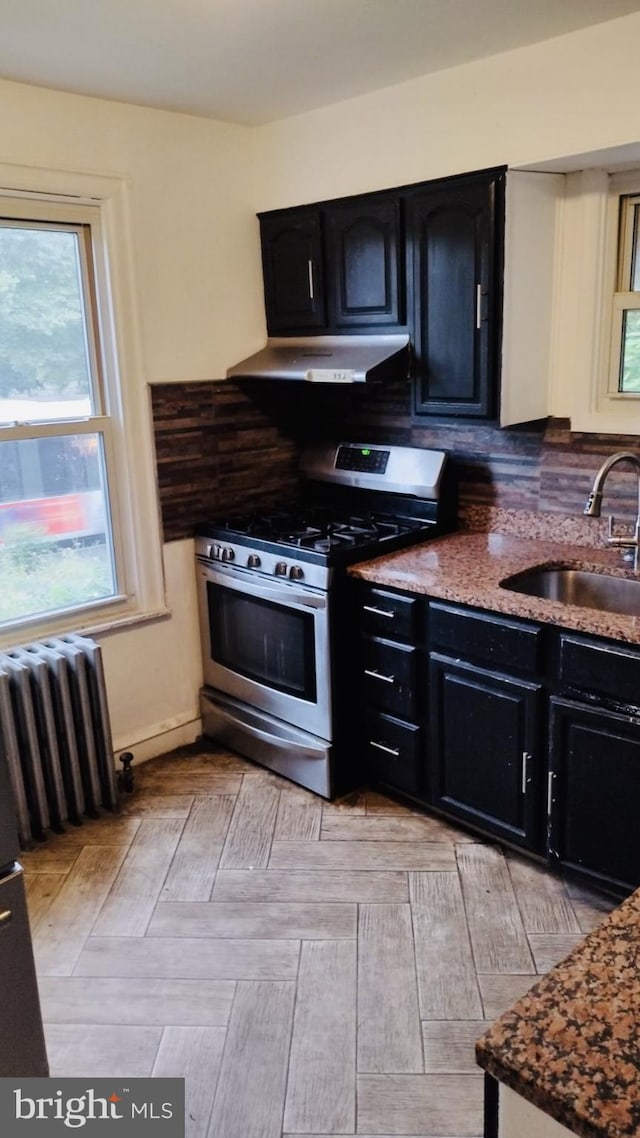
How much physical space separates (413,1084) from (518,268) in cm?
231

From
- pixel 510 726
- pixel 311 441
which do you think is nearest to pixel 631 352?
pixel 510 726

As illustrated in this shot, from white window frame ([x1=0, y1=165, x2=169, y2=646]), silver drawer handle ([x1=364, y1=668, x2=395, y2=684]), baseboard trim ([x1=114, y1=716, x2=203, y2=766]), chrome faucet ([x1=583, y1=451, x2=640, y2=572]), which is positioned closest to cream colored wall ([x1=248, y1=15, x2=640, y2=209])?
white window frame ([x1=0, y1=165, x2=169, y2=646])

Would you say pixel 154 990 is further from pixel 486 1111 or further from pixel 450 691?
pixel 486 1111

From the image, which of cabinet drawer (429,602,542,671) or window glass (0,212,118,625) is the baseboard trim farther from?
cabinet drawer (429,602,542,671)

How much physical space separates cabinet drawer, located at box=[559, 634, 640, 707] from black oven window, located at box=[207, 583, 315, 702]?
3.08 ft

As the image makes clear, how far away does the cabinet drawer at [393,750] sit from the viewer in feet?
9.22

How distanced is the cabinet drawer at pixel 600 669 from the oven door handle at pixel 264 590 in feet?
2.83

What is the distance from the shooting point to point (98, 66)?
2.51m

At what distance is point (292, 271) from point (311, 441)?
2.39 ft

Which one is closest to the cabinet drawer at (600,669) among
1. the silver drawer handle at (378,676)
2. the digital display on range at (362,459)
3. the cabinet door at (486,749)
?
the cabinet door at (486,749)

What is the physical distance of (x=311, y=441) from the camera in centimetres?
366

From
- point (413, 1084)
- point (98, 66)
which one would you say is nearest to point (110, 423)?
point (98, 66)

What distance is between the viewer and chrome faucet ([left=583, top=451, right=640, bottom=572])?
2426 millimetres

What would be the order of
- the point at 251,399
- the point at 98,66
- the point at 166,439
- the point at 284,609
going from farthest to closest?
the point at 251,399 → the point at 166,439 → the point at 284,609 → the point at 98,66
